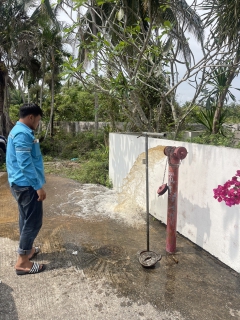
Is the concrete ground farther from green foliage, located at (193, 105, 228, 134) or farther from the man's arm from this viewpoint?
green foliage, located at (193, 105, 228, 134)

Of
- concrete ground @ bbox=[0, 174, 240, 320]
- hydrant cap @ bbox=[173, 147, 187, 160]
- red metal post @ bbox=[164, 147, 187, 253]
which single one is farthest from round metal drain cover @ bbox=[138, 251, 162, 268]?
hydrant cap @ bbox=[173, 147, 187, 160]

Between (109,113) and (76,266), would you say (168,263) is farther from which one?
(109,113)

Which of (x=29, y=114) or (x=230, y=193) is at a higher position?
(x=29, y=114)

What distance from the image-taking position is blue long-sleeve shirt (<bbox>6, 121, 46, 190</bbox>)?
101 inches

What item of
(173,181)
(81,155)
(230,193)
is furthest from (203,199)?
(81,155)

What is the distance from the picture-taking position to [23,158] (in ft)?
8.41

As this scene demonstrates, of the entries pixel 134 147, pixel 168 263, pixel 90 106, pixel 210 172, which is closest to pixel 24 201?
pixel 168 263

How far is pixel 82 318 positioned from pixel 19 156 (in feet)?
4.88

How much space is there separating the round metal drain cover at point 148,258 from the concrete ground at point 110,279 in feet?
0.19

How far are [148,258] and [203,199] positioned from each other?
0.94 meters

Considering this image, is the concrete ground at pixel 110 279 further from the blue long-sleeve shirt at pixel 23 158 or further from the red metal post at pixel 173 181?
the blue long-sleeve shirt at pixel 23 158

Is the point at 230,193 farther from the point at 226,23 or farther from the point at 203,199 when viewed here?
the point at 226,23

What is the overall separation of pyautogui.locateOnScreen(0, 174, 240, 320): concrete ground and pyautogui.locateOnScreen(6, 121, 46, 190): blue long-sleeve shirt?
0.94 metres

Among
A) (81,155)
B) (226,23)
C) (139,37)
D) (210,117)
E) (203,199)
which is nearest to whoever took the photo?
(203,199)
